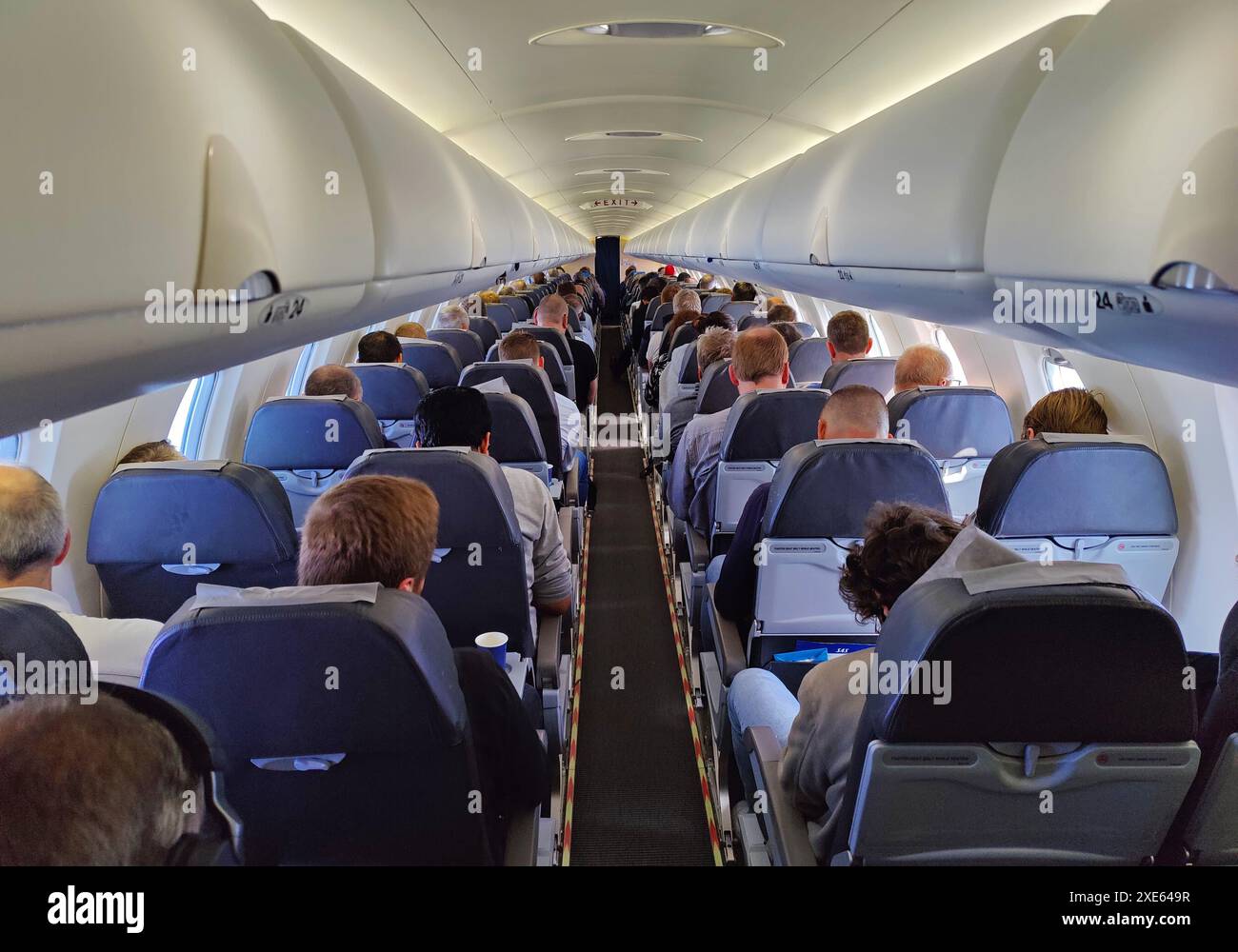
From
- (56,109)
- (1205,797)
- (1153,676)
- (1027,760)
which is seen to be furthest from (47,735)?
(1205,797)

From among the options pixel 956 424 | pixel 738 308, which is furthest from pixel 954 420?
pixel 738 308

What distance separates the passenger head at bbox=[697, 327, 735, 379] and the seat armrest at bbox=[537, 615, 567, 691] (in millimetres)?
2996

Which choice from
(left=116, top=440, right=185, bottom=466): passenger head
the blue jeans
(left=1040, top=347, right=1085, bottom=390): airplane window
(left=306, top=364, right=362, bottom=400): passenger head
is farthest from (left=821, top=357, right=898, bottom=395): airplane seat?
(left=116, top=440, right=185, bottom=466): passenger head

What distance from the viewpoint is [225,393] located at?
636cm

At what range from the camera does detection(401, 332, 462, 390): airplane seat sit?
7.91 m

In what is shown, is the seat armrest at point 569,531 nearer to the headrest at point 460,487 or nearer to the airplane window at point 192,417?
the headrest at point 460,487

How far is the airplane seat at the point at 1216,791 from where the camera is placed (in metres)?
1.95

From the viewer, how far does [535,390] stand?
19.4ft

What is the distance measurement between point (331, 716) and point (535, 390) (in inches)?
169

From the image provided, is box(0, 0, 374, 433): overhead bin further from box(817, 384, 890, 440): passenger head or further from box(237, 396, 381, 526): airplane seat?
box(237, 396, 381, 526): airplane seat

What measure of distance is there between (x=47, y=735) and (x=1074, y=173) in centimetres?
203

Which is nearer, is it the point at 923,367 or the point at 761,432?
the point at 761,432

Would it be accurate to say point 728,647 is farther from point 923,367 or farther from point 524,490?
point 923,367
